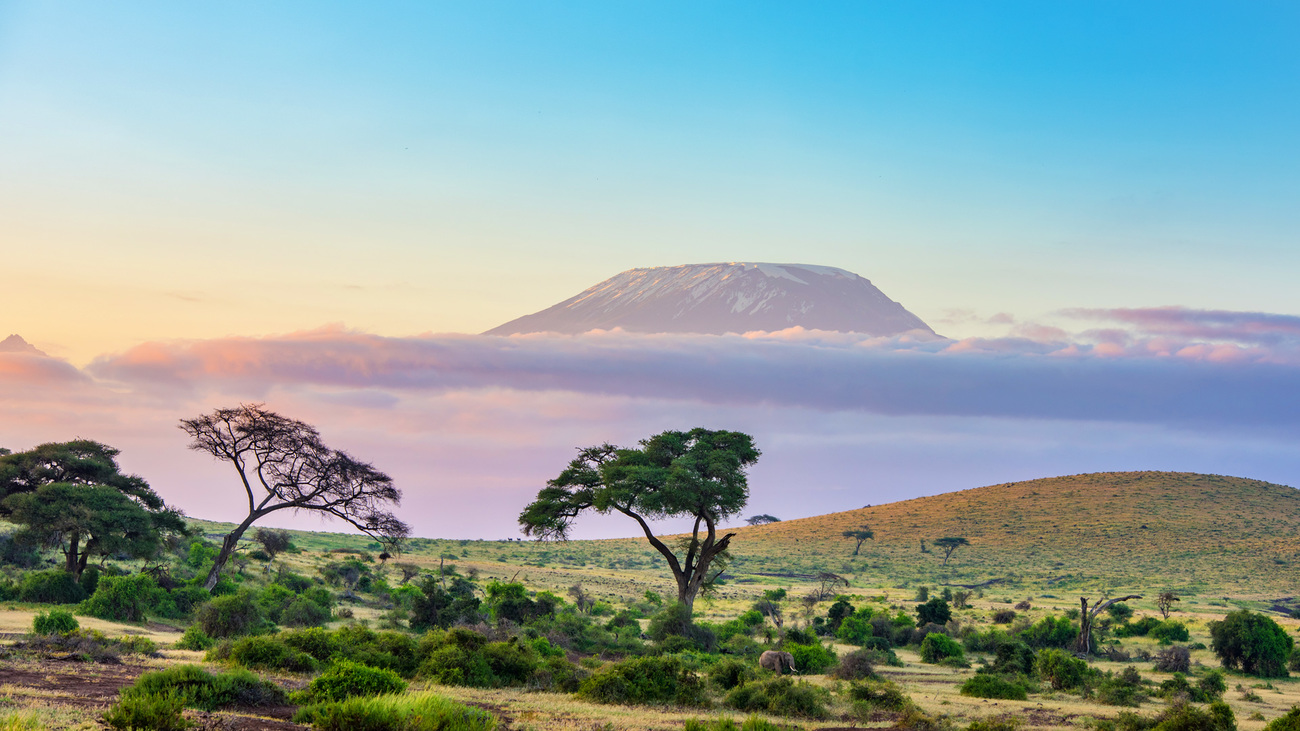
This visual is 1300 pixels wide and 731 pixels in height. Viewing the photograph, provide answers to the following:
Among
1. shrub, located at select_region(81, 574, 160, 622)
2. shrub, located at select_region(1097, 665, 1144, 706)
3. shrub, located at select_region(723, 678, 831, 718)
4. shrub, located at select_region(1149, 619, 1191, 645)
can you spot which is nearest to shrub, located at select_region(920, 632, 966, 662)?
shrub, located at select_region(1097, 665, 1144, 706)

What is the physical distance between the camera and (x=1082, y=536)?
9950 cm

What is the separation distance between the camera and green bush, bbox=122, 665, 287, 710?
555 inches

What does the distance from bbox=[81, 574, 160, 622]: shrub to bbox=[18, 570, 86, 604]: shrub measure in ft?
8.35

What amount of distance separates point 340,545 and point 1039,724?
84.9m

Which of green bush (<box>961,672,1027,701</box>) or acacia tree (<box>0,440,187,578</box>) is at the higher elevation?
acacia tree (<box>0,440,187,578</box>)

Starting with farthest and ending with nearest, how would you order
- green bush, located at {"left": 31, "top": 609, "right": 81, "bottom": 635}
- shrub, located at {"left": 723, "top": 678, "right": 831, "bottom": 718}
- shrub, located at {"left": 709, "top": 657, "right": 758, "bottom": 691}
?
green bush, located at {"left": 31, "top": 609, "right": 81, "bottom": 635} < shrub, located at {"left": 709, "top": 657, "right": 758, "bottom": 691} < shrub, located at {"left": 723, "top": 678, "right": 831, "bottom": 718}

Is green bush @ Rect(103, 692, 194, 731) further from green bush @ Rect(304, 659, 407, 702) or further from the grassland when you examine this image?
green bush @ Rect(304, 659, 407, 702)

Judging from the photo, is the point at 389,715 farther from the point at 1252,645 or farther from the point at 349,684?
the point at 1252,645

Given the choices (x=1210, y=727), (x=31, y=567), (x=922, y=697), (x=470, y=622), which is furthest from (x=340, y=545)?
(x=1210, y=727)

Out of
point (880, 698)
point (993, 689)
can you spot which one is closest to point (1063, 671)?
point (993, 689)

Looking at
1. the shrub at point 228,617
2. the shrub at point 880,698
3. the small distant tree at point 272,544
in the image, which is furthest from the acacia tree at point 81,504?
the shrub at point 880,698

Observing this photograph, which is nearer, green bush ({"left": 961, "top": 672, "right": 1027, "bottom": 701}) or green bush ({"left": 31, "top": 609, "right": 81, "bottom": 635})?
green bush ({"left": 31, "top": 609, "right": 81, "bottom": 635})

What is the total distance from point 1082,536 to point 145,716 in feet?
337

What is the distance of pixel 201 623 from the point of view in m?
28.2
